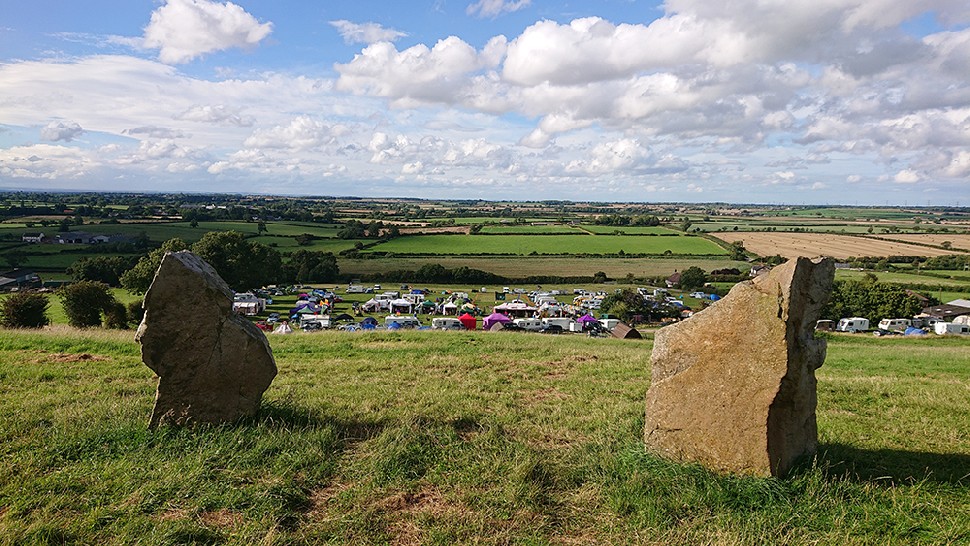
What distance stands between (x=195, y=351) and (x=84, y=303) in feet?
112

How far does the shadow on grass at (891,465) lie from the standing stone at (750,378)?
377 millimetres

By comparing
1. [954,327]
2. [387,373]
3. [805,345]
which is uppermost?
[805,345]

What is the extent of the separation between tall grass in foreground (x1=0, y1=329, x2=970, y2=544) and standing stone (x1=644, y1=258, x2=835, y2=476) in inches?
13.4

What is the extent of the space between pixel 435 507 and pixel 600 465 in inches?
88.5

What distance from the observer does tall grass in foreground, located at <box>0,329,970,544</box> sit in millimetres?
5379

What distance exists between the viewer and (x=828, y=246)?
98812mm

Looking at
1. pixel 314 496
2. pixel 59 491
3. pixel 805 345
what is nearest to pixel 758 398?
pixel 805 345

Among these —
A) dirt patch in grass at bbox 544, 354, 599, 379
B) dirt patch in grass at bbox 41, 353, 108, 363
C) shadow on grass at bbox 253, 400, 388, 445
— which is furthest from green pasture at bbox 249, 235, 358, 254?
shadow on grass at bbox 253, 400, 388, 445

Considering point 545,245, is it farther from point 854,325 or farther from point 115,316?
point 115,316

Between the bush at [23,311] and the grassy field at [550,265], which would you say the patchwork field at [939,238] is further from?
the bush at [23,311]

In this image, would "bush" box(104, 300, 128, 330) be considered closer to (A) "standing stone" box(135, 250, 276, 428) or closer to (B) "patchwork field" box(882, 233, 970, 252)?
(A) "standing stone" box(135, 250, 276, 428)

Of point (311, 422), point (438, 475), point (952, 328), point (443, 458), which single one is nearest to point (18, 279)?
point (311, 422)

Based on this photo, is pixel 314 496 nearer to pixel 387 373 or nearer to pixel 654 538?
pixel 654 538

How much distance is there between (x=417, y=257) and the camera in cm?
8675
